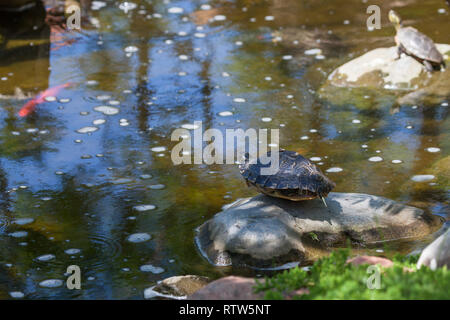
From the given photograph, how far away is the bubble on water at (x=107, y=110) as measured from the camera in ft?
32.1

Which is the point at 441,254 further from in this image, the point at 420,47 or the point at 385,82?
the point at 420,47

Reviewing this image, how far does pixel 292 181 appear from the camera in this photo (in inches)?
237

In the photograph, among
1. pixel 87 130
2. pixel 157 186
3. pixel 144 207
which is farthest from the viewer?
pixel 87 130

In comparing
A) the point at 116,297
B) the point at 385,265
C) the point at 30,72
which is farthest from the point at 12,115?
the point at 385,265

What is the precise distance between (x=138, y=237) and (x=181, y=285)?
4.06 ft

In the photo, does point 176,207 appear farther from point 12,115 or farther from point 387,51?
point 387,51

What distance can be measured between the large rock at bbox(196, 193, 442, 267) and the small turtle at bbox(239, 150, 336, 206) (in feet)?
0.67

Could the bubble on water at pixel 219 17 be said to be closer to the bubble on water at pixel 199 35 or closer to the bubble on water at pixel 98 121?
the bubble on water at pixel 199 35

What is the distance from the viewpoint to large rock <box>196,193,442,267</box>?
5906 mm

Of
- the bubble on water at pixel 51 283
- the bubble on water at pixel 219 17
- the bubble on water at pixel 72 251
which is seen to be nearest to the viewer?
the bubble on water at pixel 51 283

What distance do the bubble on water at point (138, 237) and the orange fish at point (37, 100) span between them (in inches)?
162

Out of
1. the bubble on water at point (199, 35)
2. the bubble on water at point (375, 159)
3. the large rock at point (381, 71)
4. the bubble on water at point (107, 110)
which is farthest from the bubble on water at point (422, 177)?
the bubble on water at point (199, 35)

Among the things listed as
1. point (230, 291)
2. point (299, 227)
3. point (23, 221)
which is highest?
point (230, 291)

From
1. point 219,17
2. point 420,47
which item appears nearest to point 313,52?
point 420,47
